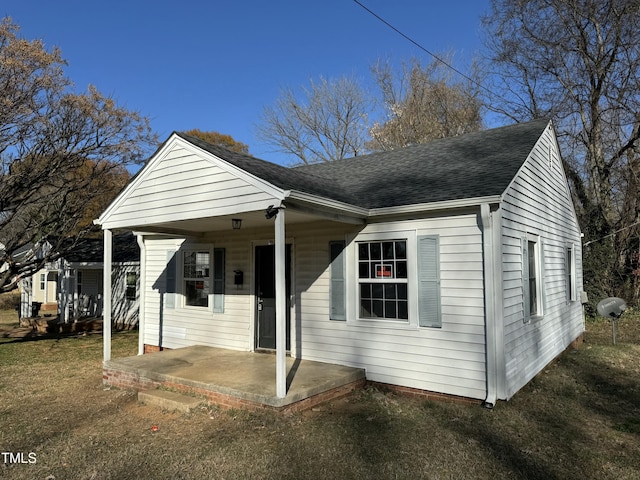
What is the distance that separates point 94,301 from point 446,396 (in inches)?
617

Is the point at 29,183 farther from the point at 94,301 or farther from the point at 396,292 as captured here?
the point at 396,292

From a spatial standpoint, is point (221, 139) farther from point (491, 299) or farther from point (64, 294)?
point (491, 299)

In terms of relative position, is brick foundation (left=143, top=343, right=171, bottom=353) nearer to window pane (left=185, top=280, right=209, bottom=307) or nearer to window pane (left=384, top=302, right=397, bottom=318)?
window pane (left=185, top=280, right=209, bottom=307)

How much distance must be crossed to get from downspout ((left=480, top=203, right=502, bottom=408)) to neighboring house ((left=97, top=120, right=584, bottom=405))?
0.06ft

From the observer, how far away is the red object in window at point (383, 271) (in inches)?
261

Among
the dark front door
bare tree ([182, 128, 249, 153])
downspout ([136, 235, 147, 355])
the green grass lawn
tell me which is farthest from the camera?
bare tree ([182, 128, 249, 153])

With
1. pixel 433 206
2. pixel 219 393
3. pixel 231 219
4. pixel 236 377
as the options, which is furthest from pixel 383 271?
pixel 219 393

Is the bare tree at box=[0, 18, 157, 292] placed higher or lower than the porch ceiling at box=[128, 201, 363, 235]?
higher

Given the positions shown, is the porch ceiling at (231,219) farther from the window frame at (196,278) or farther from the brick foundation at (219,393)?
the brick foundation at (219,393)

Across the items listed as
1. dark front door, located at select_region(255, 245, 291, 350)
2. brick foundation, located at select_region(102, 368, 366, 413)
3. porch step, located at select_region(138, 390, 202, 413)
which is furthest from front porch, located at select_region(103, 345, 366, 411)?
dark front door, located at select_region(255, 245, 291, 350)

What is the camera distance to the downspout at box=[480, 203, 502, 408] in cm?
555

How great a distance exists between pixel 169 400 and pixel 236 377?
927 mm

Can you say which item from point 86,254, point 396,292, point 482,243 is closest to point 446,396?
point 396,292

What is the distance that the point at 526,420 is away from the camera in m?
5.22
